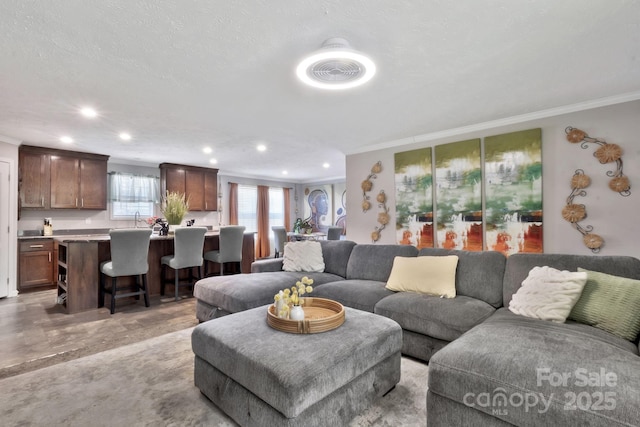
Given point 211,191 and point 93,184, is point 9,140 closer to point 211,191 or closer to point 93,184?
point 93,184

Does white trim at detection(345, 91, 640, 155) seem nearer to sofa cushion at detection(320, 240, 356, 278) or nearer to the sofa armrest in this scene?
sofa cushion at detection(320, 240, 356, 278)

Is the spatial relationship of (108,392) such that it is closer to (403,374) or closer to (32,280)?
(403,374)

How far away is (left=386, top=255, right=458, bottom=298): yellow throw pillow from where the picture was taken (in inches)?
103

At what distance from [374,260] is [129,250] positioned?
9.54 feet

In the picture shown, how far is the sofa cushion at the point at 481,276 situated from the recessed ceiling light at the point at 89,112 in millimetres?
3977

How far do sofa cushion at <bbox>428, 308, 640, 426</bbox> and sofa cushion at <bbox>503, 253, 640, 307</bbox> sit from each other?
615 mm

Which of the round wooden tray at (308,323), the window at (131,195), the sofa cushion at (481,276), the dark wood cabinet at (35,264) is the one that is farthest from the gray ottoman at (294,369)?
the window at (131,195)

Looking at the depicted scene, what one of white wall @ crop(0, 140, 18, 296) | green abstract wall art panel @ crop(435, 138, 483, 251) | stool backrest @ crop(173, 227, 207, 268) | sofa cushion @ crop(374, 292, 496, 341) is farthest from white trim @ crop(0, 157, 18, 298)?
green abstract wall art panel @ crop(435, 138, 483, 251)

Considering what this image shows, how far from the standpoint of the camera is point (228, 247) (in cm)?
461

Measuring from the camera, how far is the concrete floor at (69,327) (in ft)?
8.12

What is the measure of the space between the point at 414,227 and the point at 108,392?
3764 mm

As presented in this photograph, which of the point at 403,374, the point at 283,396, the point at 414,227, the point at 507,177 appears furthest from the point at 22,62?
the point at 507,177

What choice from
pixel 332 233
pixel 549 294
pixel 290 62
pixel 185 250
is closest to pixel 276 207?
pixel 332 233

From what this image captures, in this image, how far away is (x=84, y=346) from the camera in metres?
2.65
